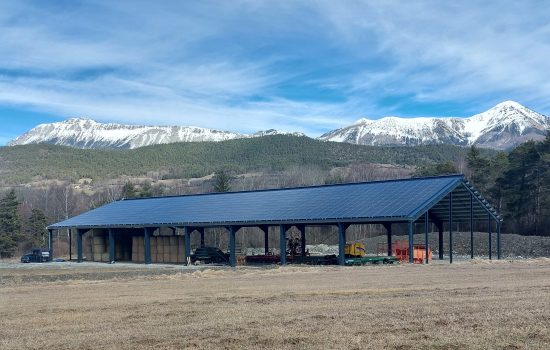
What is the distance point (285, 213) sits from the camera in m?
43.7

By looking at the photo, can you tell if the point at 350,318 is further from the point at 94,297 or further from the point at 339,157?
the point at 339,157

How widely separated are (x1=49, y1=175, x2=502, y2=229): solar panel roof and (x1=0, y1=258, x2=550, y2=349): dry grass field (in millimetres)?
14620

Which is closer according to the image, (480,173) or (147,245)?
(147,245)

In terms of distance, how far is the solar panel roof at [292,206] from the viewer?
3950 cm

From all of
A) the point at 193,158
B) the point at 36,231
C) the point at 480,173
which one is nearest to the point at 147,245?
the point at 36,231

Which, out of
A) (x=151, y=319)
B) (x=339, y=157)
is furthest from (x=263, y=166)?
(x=151, y=319)

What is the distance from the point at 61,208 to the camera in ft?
369

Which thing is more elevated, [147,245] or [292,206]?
[292,206]

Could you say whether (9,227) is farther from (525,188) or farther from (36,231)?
(525,188)

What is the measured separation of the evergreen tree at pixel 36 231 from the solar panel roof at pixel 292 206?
1026 inches

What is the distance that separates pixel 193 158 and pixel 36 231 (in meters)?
106

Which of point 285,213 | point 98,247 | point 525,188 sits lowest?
point 98,247

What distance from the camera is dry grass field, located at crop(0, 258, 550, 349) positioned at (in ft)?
38.8

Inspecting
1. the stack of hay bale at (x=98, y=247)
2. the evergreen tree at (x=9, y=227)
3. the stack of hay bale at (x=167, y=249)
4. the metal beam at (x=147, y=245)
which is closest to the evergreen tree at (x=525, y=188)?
the stack of hay bale at (x=167, y=249)
